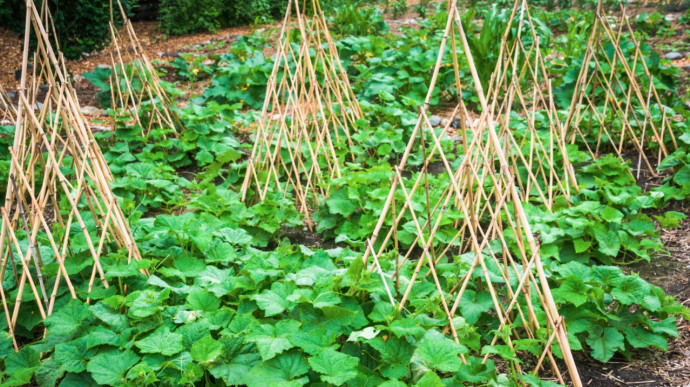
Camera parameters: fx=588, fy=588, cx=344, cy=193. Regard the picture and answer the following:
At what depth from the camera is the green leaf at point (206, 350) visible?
5.62 feet

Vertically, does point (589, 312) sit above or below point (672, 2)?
below

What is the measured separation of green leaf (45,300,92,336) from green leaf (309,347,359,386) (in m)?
0.87

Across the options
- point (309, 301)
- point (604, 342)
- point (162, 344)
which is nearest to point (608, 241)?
point (604, 342)

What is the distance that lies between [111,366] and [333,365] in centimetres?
67

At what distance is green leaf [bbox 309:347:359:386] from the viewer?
1587mm

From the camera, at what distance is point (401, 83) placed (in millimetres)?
4953

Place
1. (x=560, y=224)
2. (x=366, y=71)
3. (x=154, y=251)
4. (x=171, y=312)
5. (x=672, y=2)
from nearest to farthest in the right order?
(x=171, y=312) < (x=154, y=251) < (x=560, y=224) < (x=366, y=71) < (x=672, y=2)

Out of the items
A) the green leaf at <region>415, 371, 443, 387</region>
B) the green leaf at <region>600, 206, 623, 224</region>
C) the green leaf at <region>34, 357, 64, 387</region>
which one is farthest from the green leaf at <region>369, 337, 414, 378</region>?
the green leaf at <region>600, 206, 623, 224</region>

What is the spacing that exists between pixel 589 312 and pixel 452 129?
9.15ft

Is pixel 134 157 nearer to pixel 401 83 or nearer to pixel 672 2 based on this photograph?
pixel 401 83

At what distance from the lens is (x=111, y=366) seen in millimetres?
1734

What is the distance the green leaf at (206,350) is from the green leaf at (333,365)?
30 centimetres

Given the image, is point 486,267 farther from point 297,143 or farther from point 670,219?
point 297,143

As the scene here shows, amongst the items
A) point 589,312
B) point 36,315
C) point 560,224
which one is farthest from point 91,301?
point 560,224
